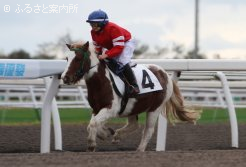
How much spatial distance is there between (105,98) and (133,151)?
80 cm

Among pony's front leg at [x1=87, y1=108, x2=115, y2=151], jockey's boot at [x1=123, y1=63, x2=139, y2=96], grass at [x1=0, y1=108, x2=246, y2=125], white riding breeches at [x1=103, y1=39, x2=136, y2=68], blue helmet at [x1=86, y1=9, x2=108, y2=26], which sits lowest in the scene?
grass at [x1=0, y1=108, x2=246, y2=125]

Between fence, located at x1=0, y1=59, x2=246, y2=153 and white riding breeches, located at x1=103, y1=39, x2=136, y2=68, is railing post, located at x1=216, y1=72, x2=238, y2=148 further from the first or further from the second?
white riding breeches, located at x1=103, y1=39, x2=136, y2=68

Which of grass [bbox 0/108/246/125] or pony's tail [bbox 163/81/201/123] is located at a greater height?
pony's tail [bbox 163/81/201/123]

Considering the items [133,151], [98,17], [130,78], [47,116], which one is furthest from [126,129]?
[98,17]

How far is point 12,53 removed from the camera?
59.8 m

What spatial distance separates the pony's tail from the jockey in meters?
0.99

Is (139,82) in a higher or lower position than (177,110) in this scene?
higher

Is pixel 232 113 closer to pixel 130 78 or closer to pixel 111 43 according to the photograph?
pixel 130 78

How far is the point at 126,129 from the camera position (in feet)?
30.9

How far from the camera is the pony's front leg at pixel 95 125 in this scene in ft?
26.8

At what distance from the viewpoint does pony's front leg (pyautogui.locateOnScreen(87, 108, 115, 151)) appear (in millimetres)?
8180

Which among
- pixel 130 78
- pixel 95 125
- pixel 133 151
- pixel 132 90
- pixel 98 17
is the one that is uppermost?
pixel 98 17

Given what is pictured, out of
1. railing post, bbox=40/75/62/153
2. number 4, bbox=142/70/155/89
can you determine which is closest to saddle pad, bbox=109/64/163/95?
number 4, bbox=142/70/155/89

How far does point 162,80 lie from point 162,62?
229mm
